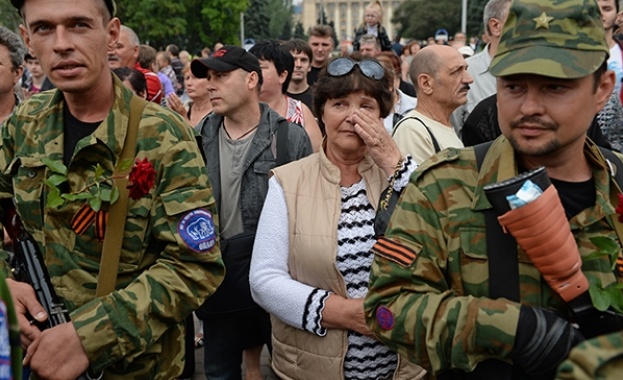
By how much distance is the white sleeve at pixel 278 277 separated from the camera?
9.39ft

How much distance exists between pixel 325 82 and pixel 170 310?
1422 mm

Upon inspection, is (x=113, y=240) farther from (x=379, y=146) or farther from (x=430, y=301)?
(x=379, y=146)

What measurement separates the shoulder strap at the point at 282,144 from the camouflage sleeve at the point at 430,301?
1976 millimetres

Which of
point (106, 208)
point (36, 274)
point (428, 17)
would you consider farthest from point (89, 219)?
point (428, 17)

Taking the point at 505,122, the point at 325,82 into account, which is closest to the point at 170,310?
the point at 505,122

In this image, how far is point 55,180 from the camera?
7.59 ft

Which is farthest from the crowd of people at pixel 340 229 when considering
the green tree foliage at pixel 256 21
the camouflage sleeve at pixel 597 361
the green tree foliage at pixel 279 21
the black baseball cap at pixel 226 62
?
the green tree foliage at pixel 279 21

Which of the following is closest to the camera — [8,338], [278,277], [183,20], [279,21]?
[8,338]

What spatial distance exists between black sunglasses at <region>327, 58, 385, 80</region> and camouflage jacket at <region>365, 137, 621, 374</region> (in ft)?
4.06

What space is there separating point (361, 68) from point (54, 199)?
154 cm

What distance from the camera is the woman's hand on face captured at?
119 inches

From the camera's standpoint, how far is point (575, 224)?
1.90 meters

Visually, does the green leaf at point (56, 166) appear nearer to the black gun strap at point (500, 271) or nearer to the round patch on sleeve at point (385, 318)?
the round patch on sleeve at point (385, 318)

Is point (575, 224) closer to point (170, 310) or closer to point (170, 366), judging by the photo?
point (170, 310)
